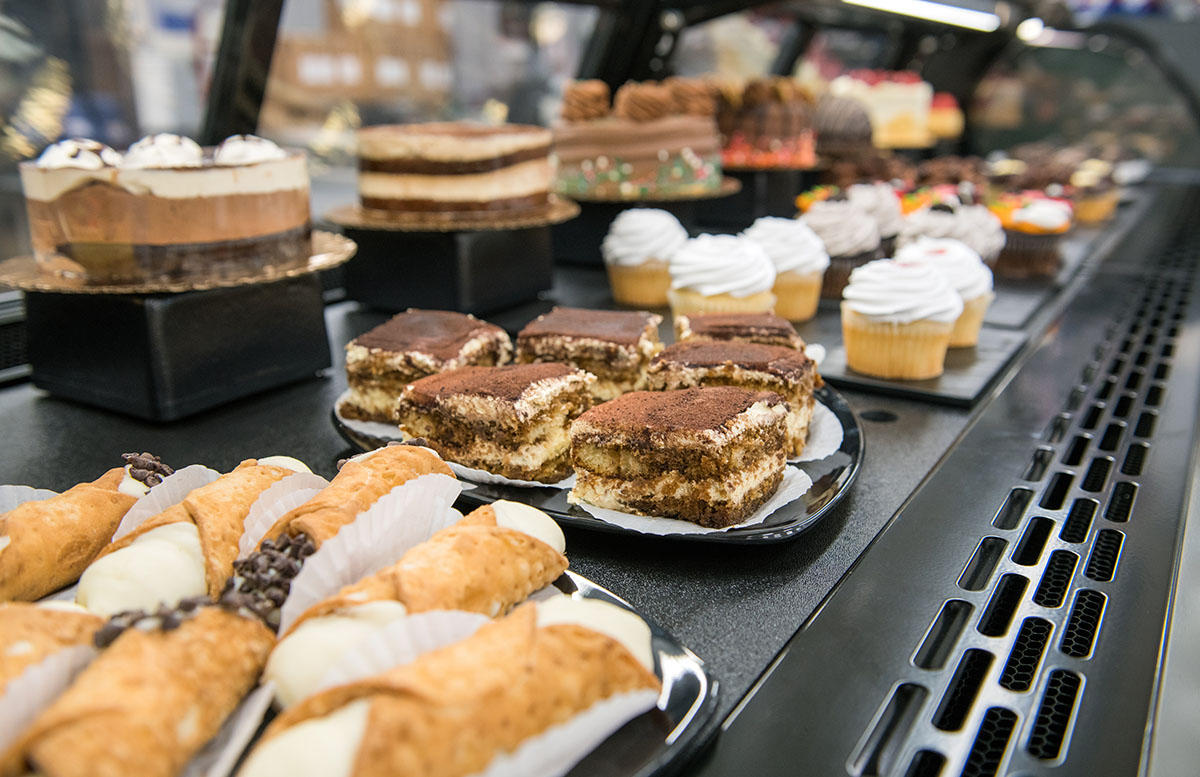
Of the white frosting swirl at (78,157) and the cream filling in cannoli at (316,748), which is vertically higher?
the white frosting swirl at (78,157)

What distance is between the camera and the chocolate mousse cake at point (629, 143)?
10.8ft

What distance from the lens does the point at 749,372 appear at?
5.71 ft

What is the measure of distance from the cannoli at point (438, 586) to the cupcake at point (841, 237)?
2198 mm

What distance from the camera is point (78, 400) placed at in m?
2.02

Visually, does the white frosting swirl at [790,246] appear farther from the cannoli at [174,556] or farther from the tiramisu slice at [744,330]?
the cannoli at [174,556]

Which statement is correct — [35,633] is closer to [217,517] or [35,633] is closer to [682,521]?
[217,517]

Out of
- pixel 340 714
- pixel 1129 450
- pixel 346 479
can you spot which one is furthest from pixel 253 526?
pixel 1129 450

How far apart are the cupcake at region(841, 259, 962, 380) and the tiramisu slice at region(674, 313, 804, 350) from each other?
32cm

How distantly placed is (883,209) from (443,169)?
1.77 m

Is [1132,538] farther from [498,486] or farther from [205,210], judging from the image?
[205,210]

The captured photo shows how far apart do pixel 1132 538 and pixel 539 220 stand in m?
1.73

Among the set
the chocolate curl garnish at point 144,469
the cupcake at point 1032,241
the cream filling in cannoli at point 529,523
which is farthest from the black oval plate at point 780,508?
the cupcake at point 1032,241

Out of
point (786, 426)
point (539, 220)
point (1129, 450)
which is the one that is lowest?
point (1129, 450)

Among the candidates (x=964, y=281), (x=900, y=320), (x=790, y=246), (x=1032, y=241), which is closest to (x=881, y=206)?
(x=1032, y=241)
